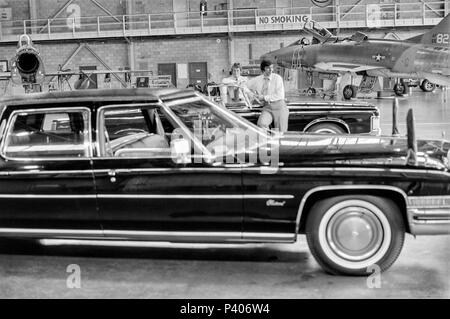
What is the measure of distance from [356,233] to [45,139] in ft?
8.78

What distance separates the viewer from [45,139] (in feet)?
17.0

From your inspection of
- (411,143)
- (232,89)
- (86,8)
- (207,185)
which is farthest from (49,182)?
(86,8)

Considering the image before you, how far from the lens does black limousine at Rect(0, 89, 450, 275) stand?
458cm

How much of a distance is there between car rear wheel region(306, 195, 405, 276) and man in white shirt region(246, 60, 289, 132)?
4.11 meters

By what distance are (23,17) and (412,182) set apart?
36570 millimetres

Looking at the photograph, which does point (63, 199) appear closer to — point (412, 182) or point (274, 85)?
point (412, 182)

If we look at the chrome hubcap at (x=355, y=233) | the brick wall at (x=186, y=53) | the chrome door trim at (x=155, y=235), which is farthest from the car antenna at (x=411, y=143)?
the brick wall at (x=186, y=53)

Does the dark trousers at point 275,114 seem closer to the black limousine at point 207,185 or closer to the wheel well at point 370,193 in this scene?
the black limousine at point 207,185

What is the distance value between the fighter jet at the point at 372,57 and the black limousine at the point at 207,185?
58.2 ft

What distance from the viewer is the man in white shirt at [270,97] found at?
342 inches

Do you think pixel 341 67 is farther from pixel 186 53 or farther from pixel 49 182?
pixel 49 182

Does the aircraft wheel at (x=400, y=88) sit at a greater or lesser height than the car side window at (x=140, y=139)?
greater

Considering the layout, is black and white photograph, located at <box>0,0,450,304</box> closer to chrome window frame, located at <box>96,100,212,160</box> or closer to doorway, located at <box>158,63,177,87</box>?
chrome window frame, located at <box>96,100,212,160</box>

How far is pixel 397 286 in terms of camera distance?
4.53 metres
